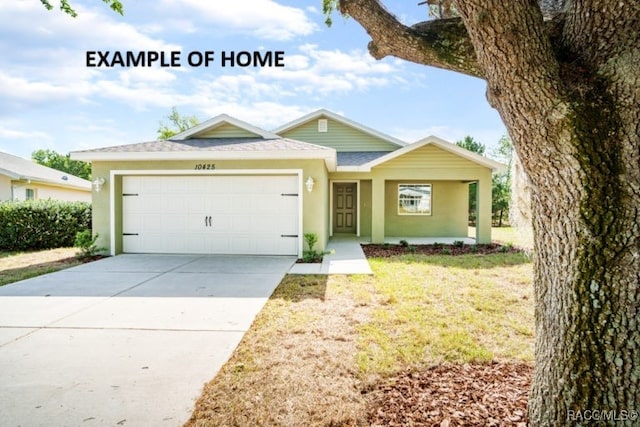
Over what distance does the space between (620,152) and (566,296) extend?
829 millimetres

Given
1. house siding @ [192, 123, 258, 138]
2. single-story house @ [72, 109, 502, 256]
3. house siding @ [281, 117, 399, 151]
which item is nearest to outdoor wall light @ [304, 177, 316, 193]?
single-story house @ [72, 109, 502, 256]

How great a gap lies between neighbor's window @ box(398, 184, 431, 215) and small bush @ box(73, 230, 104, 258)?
10.9 metres

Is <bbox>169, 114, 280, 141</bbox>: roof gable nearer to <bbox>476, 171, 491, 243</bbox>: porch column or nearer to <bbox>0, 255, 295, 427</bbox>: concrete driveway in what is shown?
<bbox>0, 255, 295, 427</bbox>: concrete driveway

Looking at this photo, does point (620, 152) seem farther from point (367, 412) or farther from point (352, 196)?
point (352, 196)

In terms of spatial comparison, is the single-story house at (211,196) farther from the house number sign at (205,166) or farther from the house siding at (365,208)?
the house siding at (365,208)

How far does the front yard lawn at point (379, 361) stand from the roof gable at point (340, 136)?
997cm

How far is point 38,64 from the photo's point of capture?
11031 millimetres

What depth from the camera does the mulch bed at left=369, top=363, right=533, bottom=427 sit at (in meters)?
2.26

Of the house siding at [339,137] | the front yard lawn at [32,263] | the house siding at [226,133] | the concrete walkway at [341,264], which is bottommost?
the front yard lawn at [32,263]

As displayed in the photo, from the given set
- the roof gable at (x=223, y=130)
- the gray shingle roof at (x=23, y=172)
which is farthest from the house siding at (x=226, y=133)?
the gray shingle roof at (x=23, y=172)

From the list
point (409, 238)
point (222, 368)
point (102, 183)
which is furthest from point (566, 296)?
point (409, 238)

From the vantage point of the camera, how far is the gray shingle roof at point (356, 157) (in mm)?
12281

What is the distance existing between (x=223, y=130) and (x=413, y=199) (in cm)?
815

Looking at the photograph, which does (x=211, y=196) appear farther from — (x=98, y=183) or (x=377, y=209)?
(x=377, y=209)
